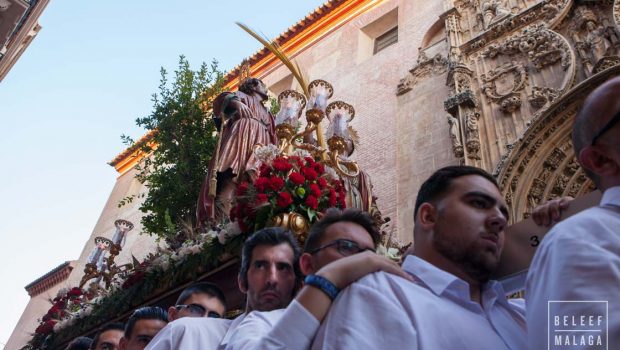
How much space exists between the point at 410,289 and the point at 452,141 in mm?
6574

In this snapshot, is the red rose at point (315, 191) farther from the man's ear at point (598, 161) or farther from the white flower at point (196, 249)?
the man's ear at point (598, 161)

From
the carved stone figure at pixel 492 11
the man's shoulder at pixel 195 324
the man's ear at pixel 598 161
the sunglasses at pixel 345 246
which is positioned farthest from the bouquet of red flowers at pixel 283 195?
the carved stone figure at pixel 492 11

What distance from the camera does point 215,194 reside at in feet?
19.3

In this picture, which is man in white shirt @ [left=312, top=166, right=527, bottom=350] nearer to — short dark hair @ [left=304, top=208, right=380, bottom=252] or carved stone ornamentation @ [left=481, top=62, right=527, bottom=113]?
short dark hair @ [left=304, top=208, right=380, bottom=252]

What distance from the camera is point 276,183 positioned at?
423cm

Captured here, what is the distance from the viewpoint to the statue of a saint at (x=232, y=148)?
19.3ft

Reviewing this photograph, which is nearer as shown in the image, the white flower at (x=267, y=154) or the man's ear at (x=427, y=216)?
the man's ear at (x=427, y=216)

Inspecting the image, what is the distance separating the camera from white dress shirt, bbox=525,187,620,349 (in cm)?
97

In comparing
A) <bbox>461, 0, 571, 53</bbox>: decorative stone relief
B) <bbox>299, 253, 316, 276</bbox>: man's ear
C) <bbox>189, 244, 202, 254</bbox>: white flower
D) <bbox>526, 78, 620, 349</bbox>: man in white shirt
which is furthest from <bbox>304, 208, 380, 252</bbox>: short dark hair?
<bbox>461, 0, 571, 53</bbox>: decorative stone relief

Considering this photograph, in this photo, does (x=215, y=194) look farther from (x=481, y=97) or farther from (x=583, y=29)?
(x=583, y=29)

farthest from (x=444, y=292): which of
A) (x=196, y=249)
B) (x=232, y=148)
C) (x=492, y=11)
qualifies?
(x=492, y=11)

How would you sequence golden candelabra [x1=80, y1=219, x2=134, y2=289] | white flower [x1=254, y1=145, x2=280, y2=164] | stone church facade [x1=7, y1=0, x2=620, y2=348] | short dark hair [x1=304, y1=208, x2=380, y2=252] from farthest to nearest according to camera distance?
golden candelabra [x1=80, y1=219, x2=134, y2=289] < stone church facade [x1=7, y1=0, x2=620, y2=348] < white flower [x1=254, y1=145, x2=280, y2=164] < short dark hair [x1=304, y1=208, x2=380, y2=252]

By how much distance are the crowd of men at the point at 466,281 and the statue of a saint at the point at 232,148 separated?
3863 mm

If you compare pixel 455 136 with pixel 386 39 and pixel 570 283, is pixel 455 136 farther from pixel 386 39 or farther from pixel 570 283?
pixel 386 39
